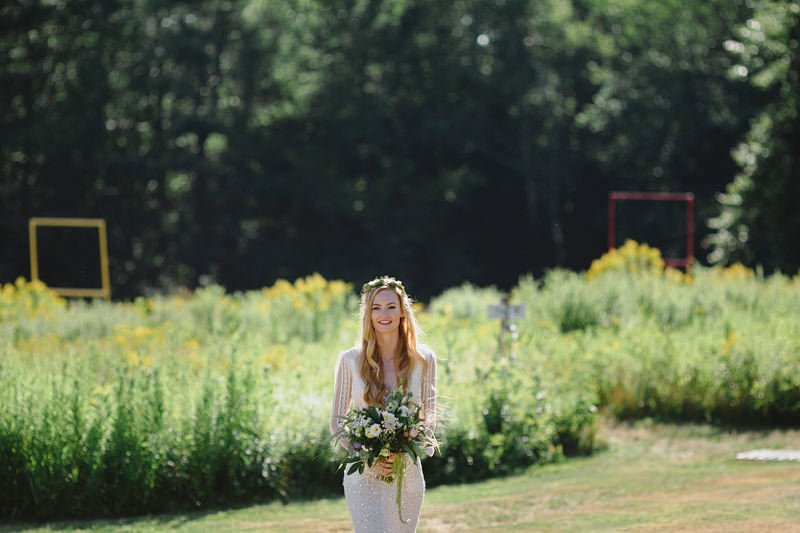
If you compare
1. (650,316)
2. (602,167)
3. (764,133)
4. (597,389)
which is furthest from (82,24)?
(597,389)

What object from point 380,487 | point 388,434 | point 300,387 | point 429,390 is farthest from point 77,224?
point 388,434

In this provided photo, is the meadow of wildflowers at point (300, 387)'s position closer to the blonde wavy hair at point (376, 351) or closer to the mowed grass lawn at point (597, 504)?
the mowed grass lawn at point (597, 504)

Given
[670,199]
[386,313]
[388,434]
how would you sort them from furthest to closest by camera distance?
1. [670,199]
2. [386,313]
3. [388,434]

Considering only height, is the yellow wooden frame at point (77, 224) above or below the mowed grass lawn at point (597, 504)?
above

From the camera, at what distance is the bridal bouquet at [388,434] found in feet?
19.2

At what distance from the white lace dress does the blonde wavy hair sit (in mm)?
29

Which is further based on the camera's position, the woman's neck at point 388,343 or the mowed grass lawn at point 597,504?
the mowed grass lawn at point 597,504

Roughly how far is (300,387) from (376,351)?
554 centimetres

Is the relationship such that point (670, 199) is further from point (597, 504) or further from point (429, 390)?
point (429, 390)

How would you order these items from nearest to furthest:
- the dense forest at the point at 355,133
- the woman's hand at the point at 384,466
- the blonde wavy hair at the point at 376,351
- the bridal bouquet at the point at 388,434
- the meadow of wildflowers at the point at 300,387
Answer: the bridal bouquet at the point at 388,434, the woman's hand at the point at 384,466, the blonde wavy hair at the point at 376,351, the meadow of wildflowers at the point at 300,387, the dense forest at the point at 355,133

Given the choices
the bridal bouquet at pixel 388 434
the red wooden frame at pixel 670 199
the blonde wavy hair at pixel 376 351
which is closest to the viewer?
the bridal bouquet at pixel 388 434

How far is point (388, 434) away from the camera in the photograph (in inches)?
230

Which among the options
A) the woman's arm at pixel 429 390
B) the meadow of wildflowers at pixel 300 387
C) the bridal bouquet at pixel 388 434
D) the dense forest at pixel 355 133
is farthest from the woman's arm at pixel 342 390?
the dense forest at pixel 355 133

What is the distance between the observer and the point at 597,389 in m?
14.4
